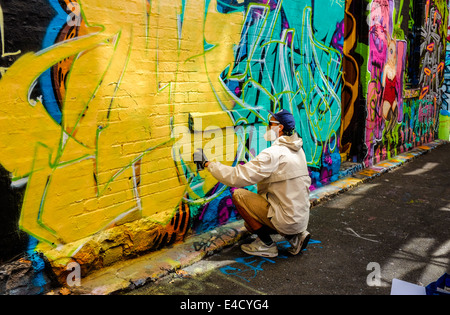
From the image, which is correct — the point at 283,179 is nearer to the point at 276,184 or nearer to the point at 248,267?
the point at 276,184

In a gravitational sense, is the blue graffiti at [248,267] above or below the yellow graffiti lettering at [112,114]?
below

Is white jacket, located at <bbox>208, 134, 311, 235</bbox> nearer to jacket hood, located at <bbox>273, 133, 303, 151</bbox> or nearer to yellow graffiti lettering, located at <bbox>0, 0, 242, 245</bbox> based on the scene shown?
jacket hood, located at <bbox>273, 133, 303, 151</bbox>

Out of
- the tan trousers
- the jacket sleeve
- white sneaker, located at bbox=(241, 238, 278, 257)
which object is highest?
the jacket sleeve

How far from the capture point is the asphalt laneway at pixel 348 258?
361 centimetres

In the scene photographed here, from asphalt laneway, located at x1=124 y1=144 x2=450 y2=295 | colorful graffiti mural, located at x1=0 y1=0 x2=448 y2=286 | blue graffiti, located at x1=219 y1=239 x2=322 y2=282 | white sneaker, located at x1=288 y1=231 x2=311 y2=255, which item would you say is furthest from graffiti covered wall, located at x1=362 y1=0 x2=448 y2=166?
blue graffiti, located at x1=219 y1=239 x2=322 y2=282

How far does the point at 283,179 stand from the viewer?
401cm

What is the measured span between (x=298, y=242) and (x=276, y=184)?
66cm

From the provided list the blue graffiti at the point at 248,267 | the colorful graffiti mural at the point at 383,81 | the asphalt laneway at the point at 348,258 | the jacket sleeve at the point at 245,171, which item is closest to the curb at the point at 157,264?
→ the asphalt laneway at the point at 348,258

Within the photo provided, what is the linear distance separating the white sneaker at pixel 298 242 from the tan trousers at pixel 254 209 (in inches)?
9.8

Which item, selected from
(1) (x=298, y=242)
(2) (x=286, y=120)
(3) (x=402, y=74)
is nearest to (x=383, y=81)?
(3) (x=402, y=74)

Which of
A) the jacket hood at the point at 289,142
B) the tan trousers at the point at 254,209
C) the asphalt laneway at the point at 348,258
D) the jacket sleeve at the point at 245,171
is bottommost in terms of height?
the asphalt laneway at the point at 348,258

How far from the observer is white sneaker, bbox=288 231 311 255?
4223mm

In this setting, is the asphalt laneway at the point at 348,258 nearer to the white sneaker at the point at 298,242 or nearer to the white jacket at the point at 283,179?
the white sneaker at the point at 298,242
